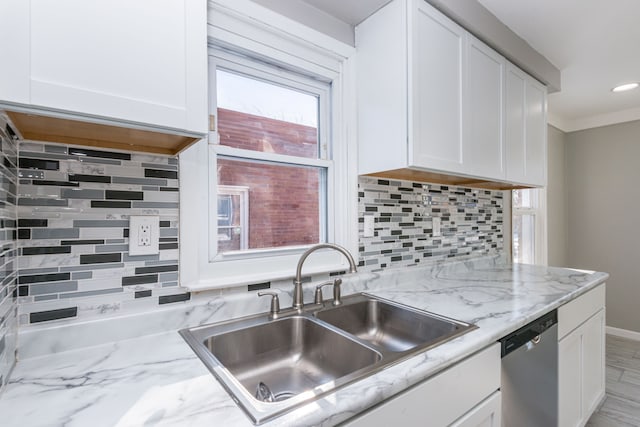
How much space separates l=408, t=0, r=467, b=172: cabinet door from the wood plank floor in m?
1.89

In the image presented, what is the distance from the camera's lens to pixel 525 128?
2.02 meters

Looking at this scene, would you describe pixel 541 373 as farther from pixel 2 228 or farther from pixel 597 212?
pixel 597 212

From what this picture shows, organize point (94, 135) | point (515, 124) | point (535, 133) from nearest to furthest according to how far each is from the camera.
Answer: point (94, 135) < point (515, 124) < point (535, 133)

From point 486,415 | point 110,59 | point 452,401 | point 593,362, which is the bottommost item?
point 593,362

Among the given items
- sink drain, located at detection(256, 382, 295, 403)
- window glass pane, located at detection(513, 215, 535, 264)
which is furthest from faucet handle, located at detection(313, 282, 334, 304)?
window glass pane, located at detection(513, 215, 535, 264)

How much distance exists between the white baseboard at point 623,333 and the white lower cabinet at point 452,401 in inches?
133

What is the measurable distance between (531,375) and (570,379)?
0.52m

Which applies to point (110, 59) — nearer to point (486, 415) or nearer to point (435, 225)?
point (486, 415)

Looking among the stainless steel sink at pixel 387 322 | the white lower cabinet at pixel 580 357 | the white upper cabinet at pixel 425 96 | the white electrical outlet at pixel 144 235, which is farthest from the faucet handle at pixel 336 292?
the white lower cabinet at pixel 580 357

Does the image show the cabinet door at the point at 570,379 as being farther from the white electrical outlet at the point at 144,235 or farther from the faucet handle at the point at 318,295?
the white electrical outlet at the point at 144,235

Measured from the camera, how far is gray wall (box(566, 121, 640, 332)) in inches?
128

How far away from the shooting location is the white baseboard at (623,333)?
126 inches

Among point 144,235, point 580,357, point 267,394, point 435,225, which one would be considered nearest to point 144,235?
point 144,235

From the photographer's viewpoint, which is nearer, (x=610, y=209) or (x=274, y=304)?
(x=274, y=304)
